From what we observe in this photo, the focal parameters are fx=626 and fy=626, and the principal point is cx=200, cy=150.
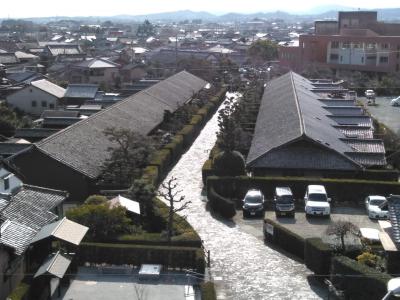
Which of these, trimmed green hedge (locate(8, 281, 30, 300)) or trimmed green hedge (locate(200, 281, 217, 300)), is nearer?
trimmed green hedge (locate(8, 281, 30, 300))

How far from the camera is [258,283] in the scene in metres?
14.9

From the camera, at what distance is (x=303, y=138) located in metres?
22.7

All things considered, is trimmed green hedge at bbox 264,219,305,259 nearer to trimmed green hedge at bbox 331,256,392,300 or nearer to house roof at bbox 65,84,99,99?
trimmed green hedge at bbox 331,256,392,300

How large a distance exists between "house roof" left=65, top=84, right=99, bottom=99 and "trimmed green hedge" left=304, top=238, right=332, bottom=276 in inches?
1104

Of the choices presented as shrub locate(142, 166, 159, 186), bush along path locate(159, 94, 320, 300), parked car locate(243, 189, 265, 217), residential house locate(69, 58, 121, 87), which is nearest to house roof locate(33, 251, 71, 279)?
bush along path locate(159, 94, 320, 300)

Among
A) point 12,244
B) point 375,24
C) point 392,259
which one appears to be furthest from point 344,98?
point 375,24

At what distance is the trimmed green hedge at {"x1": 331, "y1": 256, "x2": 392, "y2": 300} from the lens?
1283 cm

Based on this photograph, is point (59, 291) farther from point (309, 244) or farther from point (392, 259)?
point (392, 259)

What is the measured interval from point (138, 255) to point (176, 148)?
507 inches

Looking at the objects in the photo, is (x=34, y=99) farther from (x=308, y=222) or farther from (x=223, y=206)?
(x=308, y=222)

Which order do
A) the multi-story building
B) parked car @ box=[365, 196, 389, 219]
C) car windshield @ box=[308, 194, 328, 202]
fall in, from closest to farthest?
parked car @ box=[365, 196, 389, 219] < car windshield @ box=[308, 194, 328, 202] < the multi-story building

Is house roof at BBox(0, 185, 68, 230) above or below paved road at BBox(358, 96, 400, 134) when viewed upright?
above

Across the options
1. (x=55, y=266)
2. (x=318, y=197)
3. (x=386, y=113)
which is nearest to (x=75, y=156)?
(x=318, y=197)

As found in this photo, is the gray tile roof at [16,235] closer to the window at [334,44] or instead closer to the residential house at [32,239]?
the residential house at [32,239]
